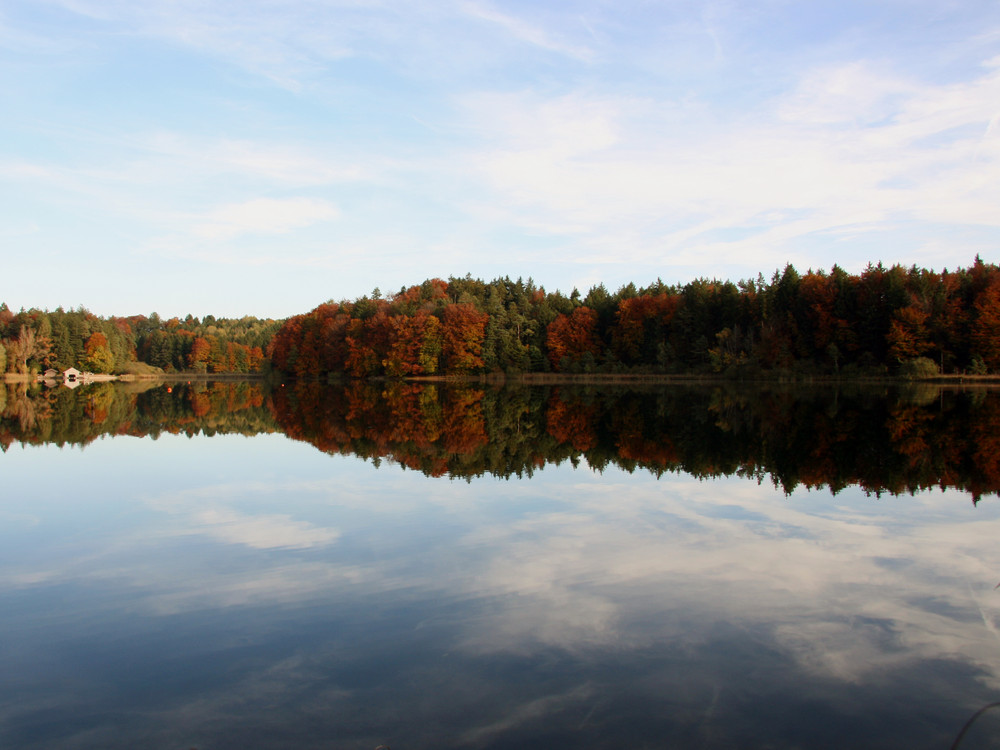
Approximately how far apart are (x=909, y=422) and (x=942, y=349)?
158ft

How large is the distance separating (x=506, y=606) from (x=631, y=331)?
257ft

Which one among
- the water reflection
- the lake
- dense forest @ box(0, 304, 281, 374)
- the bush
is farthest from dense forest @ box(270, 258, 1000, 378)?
the lake

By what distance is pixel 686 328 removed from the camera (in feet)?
257

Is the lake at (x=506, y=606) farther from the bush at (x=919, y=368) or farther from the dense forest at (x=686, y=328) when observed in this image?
the dense forest at (x=686, y=328)

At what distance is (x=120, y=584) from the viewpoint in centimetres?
776

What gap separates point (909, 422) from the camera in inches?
962

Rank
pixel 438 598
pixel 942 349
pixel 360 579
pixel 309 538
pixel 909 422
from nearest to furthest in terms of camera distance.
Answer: pixel 438 598
pixel 360 579
pixel 309 538
pixel 909 422
pixel 942 349

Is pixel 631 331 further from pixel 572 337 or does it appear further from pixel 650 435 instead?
pixel 650 435

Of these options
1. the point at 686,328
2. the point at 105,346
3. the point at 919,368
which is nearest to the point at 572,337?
the point at 686,328

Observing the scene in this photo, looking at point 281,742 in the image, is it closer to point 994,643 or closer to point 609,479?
point 994,643

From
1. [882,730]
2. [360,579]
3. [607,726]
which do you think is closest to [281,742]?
[607,726]

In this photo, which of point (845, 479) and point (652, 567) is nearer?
point (652, 567)

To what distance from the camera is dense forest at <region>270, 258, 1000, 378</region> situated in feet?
213

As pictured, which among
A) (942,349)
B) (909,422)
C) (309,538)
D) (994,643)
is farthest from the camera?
(942,349)
